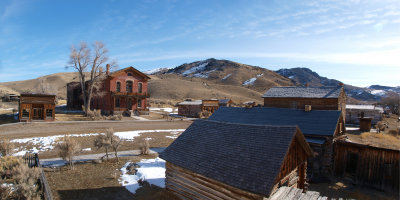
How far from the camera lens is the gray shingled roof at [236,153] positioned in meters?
6.99

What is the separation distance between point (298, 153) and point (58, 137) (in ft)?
63.5

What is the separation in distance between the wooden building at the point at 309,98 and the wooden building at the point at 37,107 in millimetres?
28842

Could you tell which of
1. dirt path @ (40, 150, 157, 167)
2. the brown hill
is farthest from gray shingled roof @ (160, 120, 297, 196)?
the brown hill

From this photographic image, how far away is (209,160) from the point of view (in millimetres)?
8492

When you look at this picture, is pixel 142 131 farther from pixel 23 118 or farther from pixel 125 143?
pixel 23 118

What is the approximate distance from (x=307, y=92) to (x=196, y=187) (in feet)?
84.0

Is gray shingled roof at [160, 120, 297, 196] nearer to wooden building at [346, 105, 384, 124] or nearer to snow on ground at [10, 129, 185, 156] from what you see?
snow on ground at [10, 129, 185, 156]

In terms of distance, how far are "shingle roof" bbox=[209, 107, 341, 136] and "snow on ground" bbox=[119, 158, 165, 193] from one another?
863 centimetres

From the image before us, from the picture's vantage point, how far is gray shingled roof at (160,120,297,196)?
6992 millimetres

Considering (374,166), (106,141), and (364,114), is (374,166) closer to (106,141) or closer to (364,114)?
(106,141)

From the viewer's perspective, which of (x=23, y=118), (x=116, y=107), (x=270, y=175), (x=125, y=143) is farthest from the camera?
(x=116, y=107)

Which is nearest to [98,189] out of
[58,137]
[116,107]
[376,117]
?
[58,137]

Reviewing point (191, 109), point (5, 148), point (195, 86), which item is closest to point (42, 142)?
point (5, 148)

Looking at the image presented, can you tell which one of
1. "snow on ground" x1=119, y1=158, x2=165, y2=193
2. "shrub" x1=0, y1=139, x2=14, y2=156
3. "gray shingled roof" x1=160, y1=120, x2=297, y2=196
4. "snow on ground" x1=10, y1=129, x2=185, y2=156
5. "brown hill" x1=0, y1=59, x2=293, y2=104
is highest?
"brown hill" x1=0, y1=59, x2=293, y2=104
